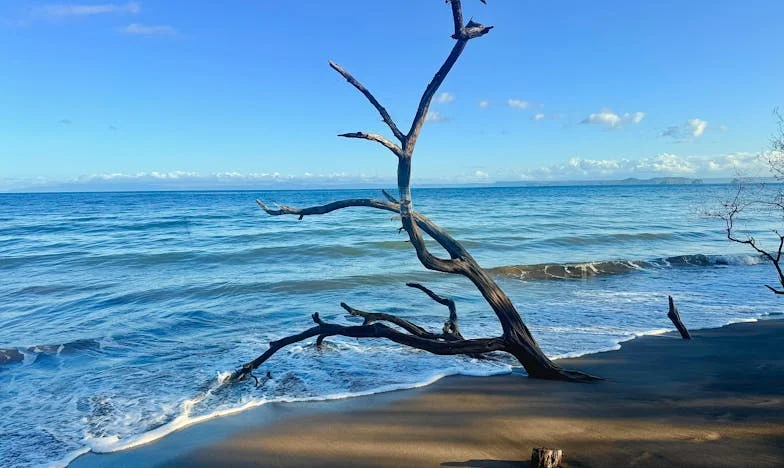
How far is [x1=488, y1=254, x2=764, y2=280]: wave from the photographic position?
1559 cm

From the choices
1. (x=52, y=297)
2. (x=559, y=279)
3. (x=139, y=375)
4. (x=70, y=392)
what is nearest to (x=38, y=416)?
(x=70, y=392)

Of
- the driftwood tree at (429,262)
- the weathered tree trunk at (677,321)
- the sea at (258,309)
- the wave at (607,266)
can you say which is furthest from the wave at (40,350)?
the wave at (607,266)

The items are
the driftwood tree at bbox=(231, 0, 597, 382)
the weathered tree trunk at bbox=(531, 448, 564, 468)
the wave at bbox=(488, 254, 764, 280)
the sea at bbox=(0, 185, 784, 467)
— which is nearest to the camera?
the weathered tree trunk at bbox=(531, 448, 564, 468)

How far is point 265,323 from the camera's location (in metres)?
9.87

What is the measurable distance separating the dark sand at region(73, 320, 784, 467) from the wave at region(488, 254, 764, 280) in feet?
29.2

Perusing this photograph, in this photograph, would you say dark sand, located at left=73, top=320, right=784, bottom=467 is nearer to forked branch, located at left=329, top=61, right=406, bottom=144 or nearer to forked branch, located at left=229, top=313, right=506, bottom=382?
forked branch, located at left=229, top=313, right=506, bottom=382

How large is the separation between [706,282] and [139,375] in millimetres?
14203

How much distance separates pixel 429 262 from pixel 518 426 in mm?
1861

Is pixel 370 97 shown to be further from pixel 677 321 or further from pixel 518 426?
pixel 677 321

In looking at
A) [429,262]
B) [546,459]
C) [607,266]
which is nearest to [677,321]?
[429,262]

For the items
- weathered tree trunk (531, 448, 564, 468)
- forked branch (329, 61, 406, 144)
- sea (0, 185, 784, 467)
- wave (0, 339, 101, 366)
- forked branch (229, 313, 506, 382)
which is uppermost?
forked branch (329, 61, 406, 144)

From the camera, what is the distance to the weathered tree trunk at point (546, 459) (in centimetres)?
381

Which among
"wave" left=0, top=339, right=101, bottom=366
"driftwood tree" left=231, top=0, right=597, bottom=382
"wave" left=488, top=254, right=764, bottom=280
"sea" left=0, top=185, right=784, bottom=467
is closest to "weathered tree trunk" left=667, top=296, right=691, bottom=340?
"sea" left=0, top=185, right=784, bottom=467

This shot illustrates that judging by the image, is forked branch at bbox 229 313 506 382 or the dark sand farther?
forked branch at bbox 229 313 506 382
